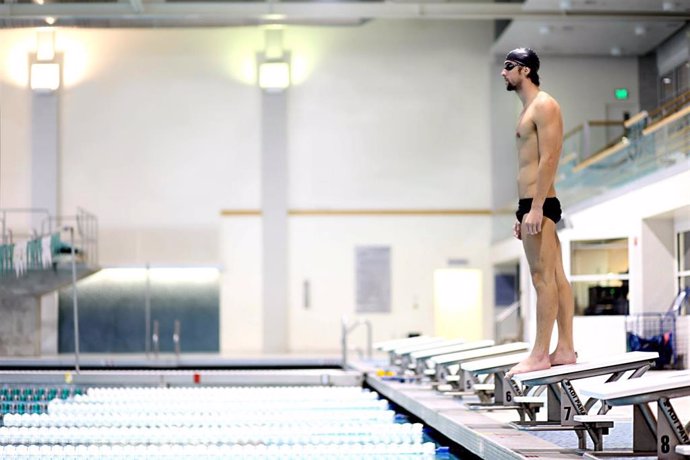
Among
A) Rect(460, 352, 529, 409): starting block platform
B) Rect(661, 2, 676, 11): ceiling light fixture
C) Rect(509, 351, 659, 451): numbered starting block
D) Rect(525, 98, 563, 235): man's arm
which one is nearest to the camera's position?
Rect(509, 351, 659, 451): numbered starting block

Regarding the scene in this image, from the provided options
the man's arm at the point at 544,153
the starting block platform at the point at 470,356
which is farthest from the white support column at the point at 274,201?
the man's arm at the point at 544,153

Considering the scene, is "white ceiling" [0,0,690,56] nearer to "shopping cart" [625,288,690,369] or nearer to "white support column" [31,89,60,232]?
"white support column" [31,89,60,232]

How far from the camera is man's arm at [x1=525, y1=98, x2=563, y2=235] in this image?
224 inches

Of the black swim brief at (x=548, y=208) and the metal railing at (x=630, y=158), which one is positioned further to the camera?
the metal railing at (x=630, y=158)

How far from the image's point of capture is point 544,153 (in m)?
5.73

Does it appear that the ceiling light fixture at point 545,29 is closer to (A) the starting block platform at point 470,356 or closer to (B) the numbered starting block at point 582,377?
(A) the starting block platform at point 470,356

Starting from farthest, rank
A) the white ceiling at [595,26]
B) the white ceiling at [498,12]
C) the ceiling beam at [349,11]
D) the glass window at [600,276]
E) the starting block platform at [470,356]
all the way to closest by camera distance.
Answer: the ceiling beam at [349,11], the white ceiling at [498,12], the white ceiling at [595,26], the glass window at [600,276], the starting block platform at [470,356]

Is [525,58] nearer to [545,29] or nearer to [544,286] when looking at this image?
[544,286]

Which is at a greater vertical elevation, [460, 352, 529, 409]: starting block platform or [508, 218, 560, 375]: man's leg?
[508, 218, 560, 375]: man's leg

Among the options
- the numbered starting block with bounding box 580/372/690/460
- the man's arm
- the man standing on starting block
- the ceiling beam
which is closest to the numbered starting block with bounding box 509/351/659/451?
the man standing on starting block

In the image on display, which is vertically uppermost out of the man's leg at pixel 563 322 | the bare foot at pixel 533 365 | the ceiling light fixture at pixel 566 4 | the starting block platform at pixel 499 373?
the ceiling light fixture at pixel 566 4

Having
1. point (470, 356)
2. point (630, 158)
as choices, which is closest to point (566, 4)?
point (630, 158)

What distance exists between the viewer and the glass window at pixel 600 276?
15.2 m

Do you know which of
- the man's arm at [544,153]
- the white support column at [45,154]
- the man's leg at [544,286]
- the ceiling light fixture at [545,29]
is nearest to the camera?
the man's arm at [544,153]
